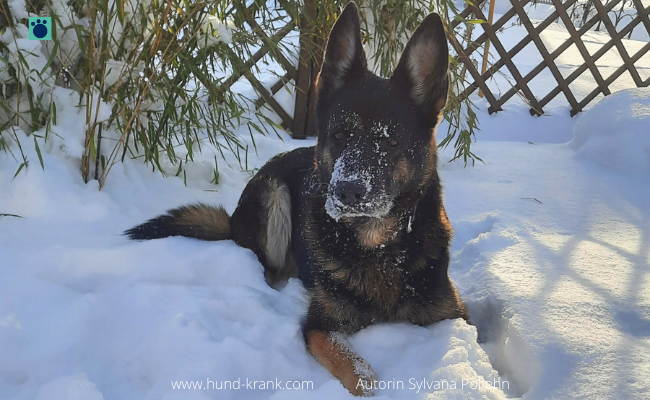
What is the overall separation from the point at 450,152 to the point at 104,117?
333cm

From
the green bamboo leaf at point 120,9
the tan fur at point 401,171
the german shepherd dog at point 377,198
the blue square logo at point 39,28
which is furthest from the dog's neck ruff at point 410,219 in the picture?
the blue square logo at point 39,28

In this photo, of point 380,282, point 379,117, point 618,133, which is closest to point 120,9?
point 379,117

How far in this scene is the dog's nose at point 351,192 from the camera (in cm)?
197

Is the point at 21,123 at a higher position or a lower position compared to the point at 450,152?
higher

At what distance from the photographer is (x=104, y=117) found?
2.96 m

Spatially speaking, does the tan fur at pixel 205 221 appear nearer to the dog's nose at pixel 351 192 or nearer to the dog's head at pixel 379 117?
the dog's head at pixel 379 117

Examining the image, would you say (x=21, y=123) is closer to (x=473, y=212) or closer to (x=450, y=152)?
(x=473, y=212)

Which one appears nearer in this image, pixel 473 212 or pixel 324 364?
pixel 324 364

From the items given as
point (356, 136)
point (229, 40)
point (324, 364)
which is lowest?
point (324, 364)

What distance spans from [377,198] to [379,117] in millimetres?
361

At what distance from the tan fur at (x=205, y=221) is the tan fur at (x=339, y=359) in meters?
1.02

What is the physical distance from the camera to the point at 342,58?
233 cm

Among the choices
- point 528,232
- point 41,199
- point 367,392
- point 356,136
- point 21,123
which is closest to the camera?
point 367,392

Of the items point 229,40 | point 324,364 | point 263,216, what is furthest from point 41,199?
point 324,364
